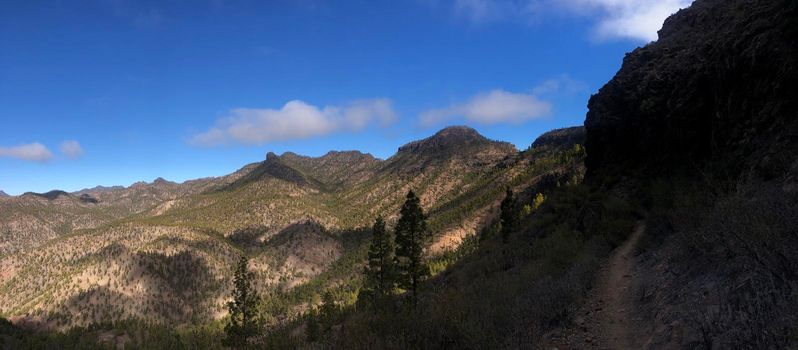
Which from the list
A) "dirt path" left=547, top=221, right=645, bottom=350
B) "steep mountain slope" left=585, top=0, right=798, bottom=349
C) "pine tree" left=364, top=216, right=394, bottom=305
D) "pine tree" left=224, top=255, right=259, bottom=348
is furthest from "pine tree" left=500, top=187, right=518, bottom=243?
"dirt path" left=547, top=221, right=645, bottom=350

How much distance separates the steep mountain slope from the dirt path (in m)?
0.40

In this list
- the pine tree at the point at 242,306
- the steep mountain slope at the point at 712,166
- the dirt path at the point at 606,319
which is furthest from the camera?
the pine tree at the point at 242,306

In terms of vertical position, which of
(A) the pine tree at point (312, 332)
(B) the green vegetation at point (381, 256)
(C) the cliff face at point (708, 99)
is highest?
(C) the cliff face at point (708, 99)

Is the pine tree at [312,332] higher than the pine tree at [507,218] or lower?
lower

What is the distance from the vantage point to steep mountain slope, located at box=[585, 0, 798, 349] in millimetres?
6621

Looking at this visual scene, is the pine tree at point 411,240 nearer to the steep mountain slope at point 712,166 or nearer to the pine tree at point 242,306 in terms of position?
the steep mountain slope at point 712,166

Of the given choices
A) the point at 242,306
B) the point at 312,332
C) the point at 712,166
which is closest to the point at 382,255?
the point at 312,332

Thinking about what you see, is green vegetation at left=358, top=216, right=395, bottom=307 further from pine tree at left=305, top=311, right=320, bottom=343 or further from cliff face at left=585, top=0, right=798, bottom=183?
cliff face at left=585, top=0, right=798, bottom=183

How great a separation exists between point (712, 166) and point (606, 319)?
13478 millimetres

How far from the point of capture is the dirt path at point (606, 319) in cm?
930

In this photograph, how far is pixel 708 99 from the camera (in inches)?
890

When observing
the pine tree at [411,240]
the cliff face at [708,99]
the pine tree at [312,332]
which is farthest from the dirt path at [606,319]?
the pine tree at [411,240]

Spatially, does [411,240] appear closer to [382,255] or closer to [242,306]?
[382,255]

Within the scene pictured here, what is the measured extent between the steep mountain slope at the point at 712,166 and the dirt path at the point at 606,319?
0.40 meters
